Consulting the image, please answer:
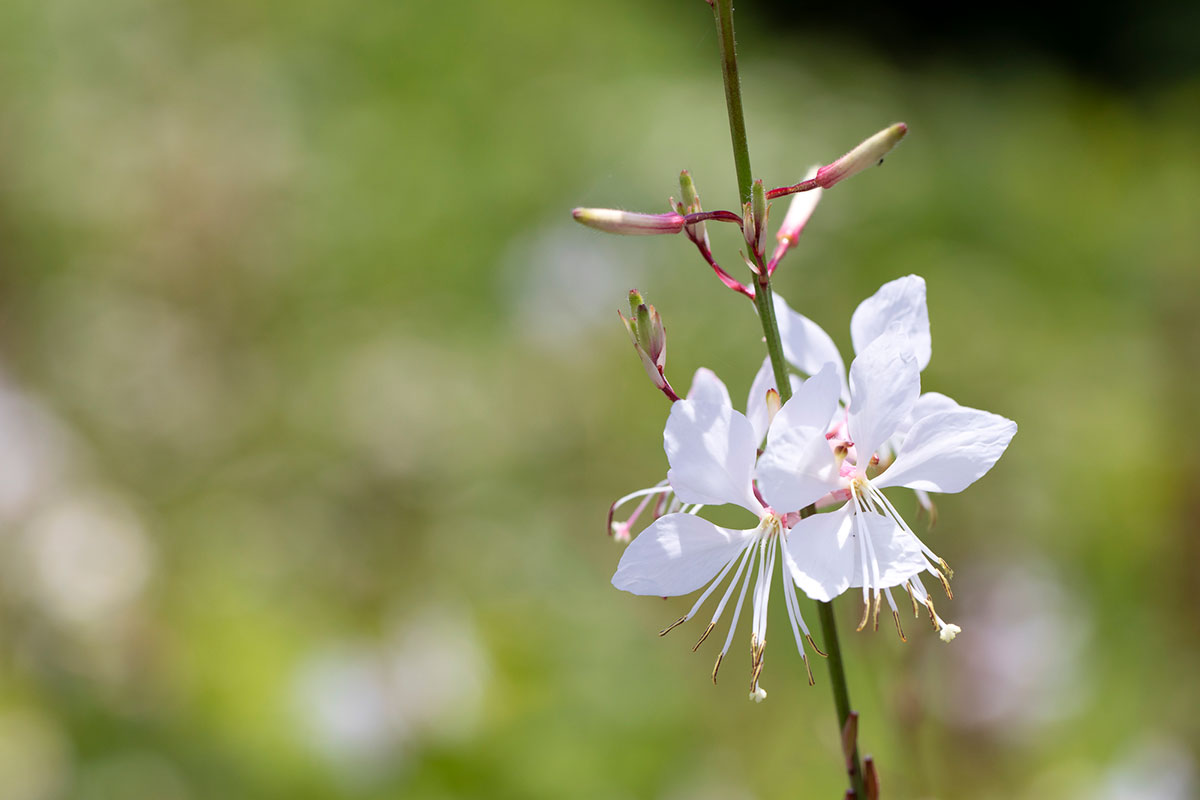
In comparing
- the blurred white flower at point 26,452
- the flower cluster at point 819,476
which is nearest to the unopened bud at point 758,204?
the flower cluster at point 819,476

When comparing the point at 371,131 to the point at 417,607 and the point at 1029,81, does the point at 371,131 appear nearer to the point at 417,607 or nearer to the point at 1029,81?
the point at 417,607

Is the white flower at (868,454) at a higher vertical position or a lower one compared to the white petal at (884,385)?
lower

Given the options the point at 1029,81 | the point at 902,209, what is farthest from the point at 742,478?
the point at 1029,81

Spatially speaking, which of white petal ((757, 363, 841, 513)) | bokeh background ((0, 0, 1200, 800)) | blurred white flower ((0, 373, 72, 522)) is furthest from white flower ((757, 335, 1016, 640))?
blurred white flower ((0, 373, 72, 522))

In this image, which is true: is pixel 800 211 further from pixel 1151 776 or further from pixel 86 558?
pixel 86 558

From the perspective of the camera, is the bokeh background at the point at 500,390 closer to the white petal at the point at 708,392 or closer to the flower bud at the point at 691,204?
the white petal at the point at 708,392

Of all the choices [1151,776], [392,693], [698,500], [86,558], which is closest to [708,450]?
[698,500]
